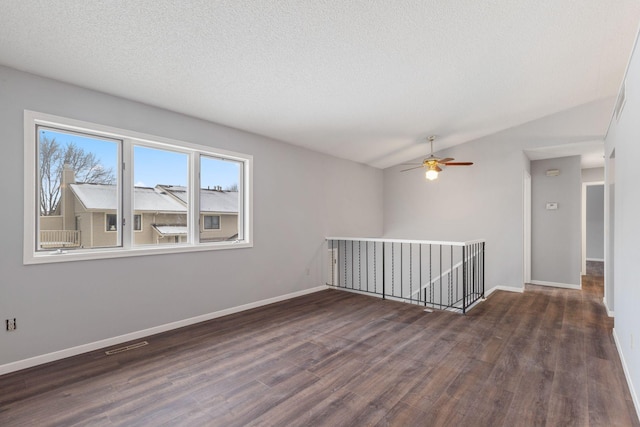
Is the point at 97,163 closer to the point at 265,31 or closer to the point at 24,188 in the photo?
the point at 24,188

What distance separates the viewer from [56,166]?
307 centimetres

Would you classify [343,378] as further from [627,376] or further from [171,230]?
[171,230]

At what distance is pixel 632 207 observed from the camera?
97.2 inches

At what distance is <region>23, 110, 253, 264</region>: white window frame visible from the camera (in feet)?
9.27

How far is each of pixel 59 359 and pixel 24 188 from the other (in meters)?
1.63

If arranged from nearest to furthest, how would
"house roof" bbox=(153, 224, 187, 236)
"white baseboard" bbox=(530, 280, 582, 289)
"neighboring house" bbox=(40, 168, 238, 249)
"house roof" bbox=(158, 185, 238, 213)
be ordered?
"neighboring house" bbox=(40, 168, 238, 249), "house roof" bbox=(153, 224, 187, 236), "house roof" bbox=(158, 185, 238, 213), "white baseboard" bbox=(530, 280, 582, 289)

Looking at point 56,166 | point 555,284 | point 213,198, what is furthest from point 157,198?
point 555,284

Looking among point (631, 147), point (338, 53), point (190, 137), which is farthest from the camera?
point (190, 137)

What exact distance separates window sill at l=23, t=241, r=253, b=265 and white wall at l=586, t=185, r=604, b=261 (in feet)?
37.2

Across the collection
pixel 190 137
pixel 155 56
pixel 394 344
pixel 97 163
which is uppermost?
pixel 155 56

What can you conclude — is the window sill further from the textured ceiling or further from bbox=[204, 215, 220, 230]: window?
the textured ceiling

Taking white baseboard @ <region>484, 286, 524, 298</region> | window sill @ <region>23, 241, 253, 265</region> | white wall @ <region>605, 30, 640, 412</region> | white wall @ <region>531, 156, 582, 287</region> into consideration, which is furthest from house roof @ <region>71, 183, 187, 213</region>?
white wall @ <region>531, 156, 582, 287</region>

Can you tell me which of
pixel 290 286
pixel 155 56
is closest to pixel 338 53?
pixel 155 56

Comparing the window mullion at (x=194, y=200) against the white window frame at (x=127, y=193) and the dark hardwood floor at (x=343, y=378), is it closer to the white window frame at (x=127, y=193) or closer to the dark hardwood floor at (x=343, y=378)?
the white window frame at (x=127, y=193)
